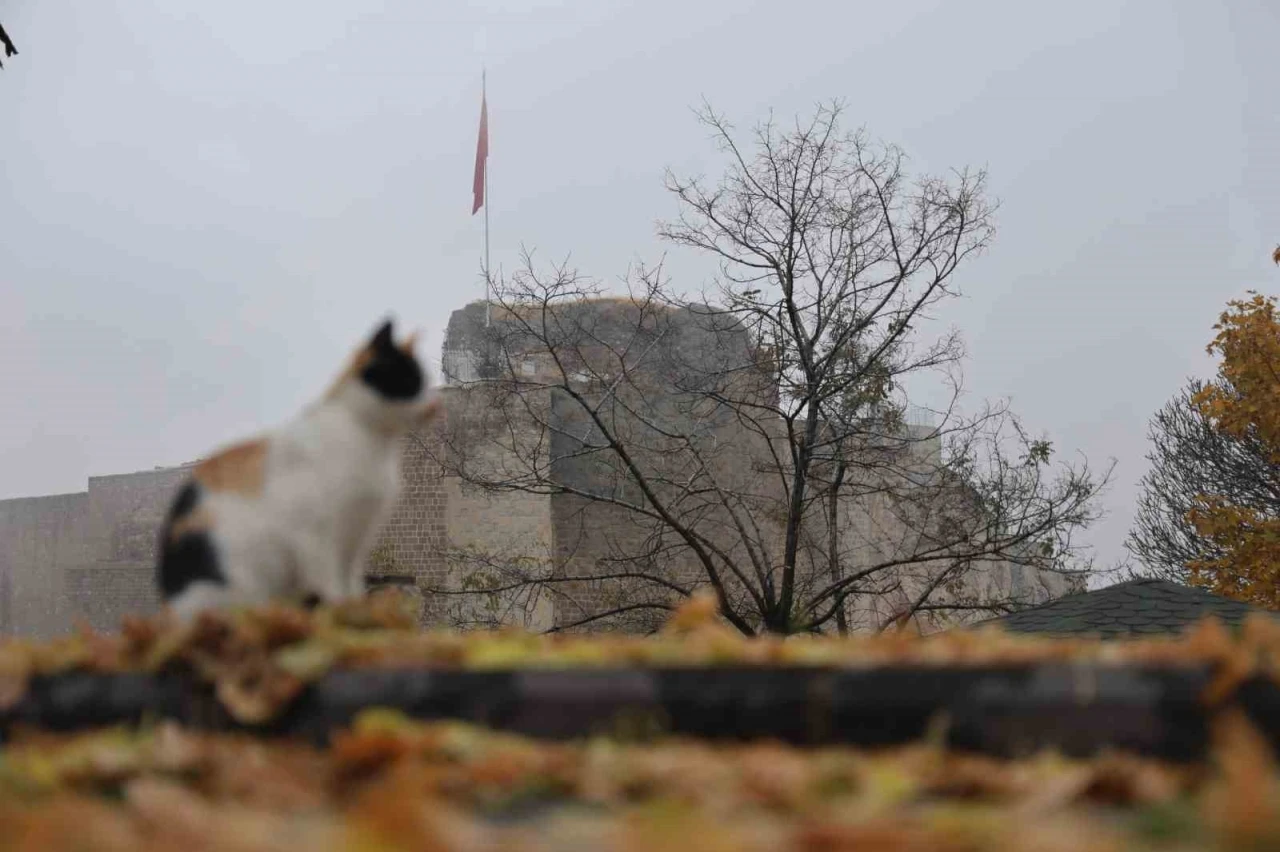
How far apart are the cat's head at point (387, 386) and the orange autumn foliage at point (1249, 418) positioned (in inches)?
574

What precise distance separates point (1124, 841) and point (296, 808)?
1.07m

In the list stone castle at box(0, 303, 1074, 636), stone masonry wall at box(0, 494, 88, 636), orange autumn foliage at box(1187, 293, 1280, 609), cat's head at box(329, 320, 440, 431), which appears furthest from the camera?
stone masonry wall at box(0, 494, 88, 636)

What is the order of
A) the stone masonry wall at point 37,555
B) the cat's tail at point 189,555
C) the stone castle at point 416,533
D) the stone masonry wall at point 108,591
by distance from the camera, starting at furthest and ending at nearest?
the stone masonry wall at point 37,555 → the stone masonry wall at point 108,591 → the stone castle at point 416,533 → the cat's tail at point 189,555

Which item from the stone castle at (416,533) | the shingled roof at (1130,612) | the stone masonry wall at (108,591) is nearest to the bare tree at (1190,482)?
the stone castle at (416,533)

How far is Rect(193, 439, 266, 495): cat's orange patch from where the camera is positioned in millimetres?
2635

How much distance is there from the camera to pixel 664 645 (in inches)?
86.4

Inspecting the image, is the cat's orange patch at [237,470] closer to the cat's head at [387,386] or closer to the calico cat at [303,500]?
the calico cat at [303,500]

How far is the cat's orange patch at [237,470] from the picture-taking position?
2.63 meters

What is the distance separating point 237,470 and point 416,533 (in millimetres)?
20961

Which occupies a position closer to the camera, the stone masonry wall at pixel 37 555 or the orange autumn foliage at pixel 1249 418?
the orange autumn foliage at pixel 1249 418

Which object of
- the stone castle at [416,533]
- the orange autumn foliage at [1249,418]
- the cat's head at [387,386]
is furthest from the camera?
the stone castle at [416,533]

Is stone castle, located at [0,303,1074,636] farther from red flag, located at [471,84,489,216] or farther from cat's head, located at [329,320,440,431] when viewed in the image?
cat's head, located at [329,320,440,431]

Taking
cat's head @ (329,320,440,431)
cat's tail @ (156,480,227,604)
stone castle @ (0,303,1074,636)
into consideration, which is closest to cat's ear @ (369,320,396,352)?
cat's head @ (329,320,440,431)

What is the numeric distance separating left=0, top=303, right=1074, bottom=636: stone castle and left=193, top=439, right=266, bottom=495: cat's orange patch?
18.3 meters
